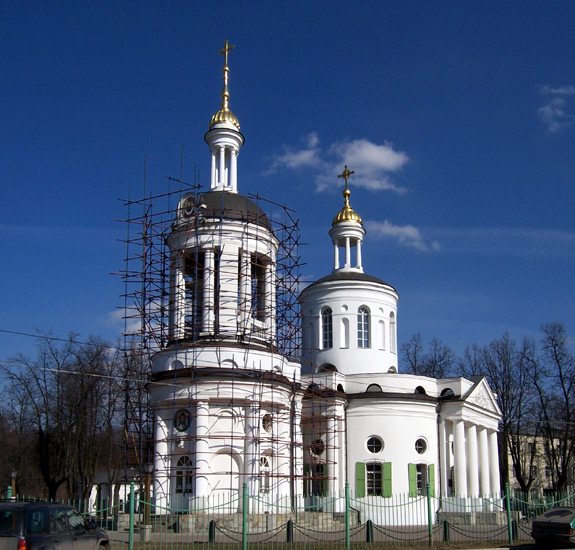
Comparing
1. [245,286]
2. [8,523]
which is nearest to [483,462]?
[245,286]

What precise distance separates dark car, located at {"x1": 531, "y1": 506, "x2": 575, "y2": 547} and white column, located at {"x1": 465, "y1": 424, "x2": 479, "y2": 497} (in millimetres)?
16877

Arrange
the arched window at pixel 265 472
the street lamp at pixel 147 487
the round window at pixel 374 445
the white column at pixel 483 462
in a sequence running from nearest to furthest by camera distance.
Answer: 1. the street lamp at pixel 147 487
2. the arched window at pixel 265 472
3. the round window at pixel 374 445
4. the white column at pixel 483 462

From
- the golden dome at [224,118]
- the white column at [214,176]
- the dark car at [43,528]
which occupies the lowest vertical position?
the dark car at [43,528]

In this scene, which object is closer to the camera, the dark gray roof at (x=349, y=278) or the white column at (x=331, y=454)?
the white column at (x=331, y=454)

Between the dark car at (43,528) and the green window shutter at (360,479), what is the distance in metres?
20.5

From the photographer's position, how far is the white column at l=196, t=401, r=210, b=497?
90.5 ft

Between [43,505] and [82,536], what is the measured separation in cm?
128

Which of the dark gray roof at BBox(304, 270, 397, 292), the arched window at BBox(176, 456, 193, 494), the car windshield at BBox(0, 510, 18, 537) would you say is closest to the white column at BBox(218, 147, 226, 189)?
the dark gray roof at BBox(304, 270, 397, 292)

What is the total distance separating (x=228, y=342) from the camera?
2972 cm

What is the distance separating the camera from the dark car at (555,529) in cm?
2155

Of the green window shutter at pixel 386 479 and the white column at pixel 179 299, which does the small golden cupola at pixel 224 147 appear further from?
the green window shutter at pixel 386 479

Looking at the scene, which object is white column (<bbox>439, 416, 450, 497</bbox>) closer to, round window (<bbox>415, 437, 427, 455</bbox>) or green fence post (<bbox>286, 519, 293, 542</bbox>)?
round window (<bbox>415, 437, 427, 455</bbox>)

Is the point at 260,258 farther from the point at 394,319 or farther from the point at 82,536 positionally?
the point at 82,536

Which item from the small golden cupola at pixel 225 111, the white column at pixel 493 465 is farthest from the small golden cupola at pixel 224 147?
the white column at pixel 493 465
